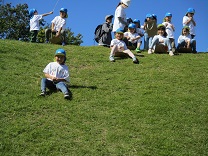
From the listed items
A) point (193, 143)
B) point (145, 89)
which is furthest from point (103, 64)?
point (193, 143)

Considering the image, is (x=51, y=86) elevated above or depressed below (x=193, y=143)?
above

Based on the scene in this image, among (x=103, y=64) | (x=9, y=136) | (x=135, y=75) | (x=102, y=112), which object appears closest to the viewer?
(x=9, y=136)

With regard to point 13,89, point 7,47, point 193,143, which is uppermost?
point 7,47

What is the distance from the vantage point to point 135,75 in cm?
1180

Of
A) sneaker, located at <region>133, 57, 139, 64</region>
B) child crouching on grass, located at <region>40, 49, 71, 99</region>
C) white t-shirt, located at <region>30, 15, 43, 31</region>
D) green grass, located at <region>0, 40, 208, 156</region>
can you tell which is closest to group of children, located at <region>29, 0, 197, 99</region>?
white t-shirt, located at <region>30, 15, 43, 31</region>

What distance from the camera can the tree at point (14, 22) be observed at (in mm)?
43097

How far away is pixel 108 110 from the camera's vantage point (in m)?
9.05

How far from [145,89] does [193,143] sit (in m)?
3.07

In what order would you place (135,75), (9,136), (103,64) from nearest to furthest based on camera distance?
(9,136) → (135,75) → (103,64)

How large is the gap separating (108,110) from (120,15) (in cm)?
708

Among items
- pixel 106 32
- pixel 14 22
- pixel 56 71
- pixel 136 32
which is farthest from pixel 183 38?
pixel 14 22

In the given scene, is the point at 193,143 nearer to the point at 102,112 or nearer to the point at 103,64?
the point at 102,112

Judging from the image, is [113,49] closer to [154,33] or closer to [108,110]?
[154,33]

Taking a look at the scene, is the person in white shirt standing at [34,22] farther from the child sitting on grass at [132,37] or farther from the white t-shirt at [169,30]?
the white t-shirt at [169,30]
